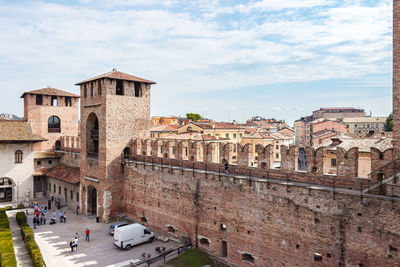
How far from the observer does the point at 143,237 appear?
60.7 feet

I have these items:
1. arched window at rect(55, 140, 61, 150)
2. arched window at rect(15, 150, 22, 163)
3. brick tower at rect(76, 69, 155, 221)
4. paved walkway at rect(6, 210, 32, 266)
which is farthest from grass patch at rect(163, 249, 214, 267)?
arched window at rect(55, 140, 61, 150)

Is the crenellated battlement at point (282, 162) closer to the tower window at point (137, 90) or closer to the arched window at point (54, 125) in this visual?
the tower window at point (137, 90)

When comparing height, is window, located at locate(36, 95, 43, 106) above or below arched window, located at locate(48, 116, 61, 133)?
above

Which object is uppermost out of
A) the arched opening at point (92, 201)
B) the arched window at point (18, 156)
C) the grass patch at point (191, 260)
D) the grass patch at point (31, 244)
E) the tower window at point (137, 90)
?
the tower window at point (137, 90)

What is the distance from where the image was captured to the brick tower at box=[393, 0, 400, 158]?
10.5 metres

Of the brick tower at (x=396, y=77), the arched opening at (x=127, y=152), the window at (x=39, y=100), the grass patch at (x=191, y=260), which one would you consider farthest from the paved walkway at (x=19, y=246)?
the brick tower at (x=396, y=77)

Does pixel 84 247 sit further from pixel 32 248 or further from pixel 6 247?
pixel 6 247

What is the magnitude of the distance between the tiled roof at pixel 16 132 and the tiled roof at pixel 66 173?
346cm

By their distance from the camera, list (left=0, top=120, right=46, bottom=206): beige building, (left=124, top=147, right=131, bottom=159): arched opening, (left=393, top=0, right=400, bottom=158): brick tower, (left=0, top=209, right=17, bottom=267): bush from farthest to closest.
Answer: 1. (left=0, top=120, right=46, bottom=206): beige building
2. (left=124, top=147, right=131, bottom=159): arched opening
3. (left=0, top=209, right=17, bottom=267): bush
4. (left=393, top=0, right=400, bottom=158): brick tower

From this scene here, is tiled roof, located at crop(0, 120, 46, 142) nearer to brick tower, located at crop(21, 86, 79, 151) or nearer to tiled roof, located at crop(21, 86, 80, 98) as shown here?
brick tower, located at crop(21, 86, 79, 151)

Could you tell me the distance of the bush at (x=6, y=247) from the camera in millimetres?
15648

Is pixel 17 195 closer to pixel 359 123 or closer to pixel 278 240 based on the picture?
pixel 278 240

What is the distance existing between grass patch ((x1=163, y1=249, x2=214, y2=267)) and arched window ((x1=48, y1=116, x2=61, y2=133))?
2312 cm

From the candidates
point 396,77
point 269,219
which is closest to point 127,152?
point 269,219
